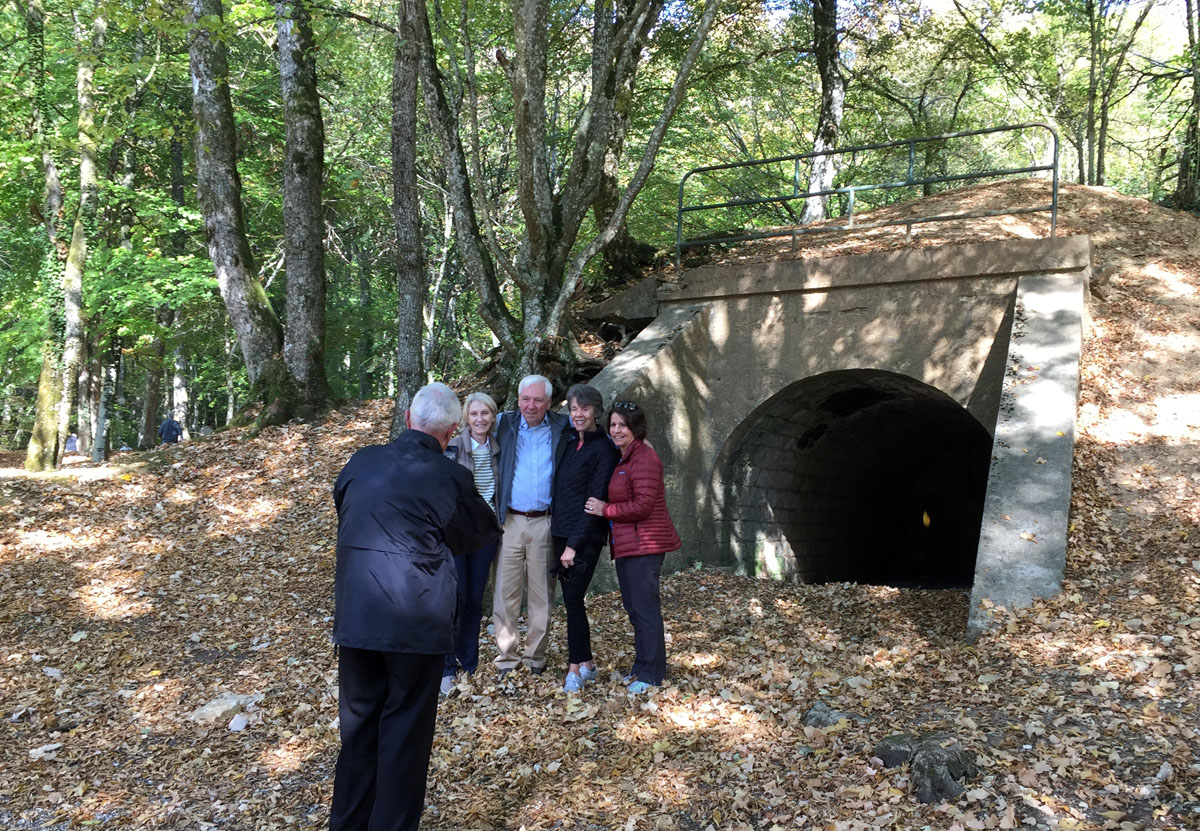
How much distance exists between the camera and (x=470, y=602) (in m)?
5.41

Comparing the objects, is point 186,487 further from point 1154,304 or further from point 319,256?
point 1154,304

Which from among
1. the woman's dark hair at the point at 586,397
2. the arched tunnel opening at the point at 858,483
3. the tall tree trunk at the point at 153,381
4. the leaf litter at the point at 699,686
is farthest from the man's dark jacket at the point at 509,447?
the tall tree trunk at the point at 153,381

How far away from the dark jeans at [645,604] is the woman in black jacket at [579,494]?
0.75 ft

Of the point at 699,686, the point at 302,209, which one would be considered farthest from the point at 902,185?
the point at 302,209

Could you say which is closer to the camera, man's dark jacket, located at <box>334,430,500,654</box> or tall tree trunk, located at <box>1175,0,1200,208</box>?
man's dark jacket, located at <box>334,430,500,654</box>

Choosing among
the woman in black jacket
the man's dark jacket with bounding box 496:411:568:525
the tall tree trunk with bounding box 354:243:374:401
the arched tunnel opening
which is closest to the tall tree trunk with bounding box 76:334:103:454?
the tall tree trunk with bounding box 354:243:374:401

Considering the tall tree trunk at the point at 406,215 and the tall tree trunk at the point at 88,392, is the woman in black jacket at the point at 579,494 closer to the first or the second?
the tall tree trunk at the point at 406,215

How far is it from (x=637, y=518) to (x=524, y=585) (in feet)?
3.31

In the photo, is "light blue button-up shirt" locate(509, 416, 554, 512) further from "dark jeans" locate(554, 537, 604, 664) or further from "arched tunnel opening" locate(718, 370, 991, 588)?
"arched tunnel opening" locate(718, 370, 991, 588)

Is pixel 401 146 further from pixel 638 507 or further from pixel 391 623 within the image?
pixel 391 623

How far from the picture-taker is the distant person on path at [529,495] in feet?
17.3

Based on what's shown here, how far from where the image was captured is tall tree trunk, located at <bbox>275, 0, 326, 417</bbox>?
36.6 ft

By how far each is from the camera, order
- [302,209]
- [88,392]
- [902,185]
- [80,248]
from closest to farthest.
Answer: [902,185], [302,209], [80,248], [88,392]

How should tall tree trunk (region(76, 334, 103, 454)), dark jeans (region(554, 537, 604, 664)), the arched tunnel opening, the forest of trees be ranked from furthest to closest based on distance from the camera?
tall tree trunk (region(76, 334, 103, 454)) < the arched tunnel opening < the forest of trees < dark jeans (region(554, 537, 604, 664))
